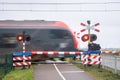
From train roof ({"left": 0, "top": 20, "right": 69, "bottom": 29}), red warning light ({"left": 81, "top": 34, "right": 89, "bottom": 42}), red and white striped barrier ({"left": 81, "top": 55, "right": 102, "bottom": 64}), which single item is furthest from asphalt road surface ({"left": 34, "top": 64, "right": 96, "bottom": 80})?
train roof ({"left": 0, "top": 20, "right": 69, "bottom": 29})

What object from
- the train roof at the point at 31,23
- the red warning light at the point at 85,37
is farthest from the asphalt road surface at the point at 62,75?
the train roof at the point at 31,23

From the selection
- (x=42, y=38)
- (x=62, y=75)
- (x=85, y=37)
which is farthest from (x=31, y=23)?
(x=62, y=75)

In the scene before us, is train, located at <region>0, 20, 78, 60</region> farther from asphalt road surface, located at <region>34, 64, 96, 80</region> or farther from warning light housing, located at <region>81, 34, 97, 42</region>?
asphalt road surface, located at <region>34, 64, 96, 80</region>

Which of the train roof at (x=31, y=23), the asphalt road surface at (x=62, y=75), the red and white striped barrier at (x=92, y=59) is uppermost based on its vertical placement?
the train roof at (x=31, y=23)

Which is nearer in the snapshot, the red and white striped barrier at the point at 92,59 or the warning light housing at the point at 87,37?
the warning light housing at the point at 87,37

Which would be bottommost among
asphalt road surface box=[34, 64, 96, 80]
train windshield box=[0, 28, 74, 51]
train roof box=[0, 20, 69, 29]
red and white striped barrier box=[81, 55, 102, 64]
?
asphalt road surface box=[34, 64, 96, 80]

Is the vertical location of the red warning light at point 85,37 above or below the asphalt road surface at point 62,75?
above

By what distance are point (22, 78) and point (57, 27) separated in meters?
20.9

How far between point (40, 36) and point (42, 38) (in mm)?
273

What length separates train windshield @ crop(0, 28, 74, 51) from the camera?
39.1 meters

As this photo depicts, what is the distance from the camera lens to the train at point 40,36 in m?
38.9

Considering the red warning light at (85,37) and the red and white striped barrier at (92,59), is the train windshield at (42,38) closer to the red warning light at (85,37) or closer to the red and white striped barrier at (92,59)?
→ the red and white striped barrier at (92,59)

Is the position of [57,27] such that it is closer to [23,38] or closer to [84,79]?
[23,38]

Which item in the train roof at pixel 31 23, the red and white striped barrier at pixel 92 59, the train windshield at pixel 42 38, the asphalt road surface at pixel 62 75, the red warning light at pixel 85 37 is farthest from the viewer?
the train roof at pixel 31 23
